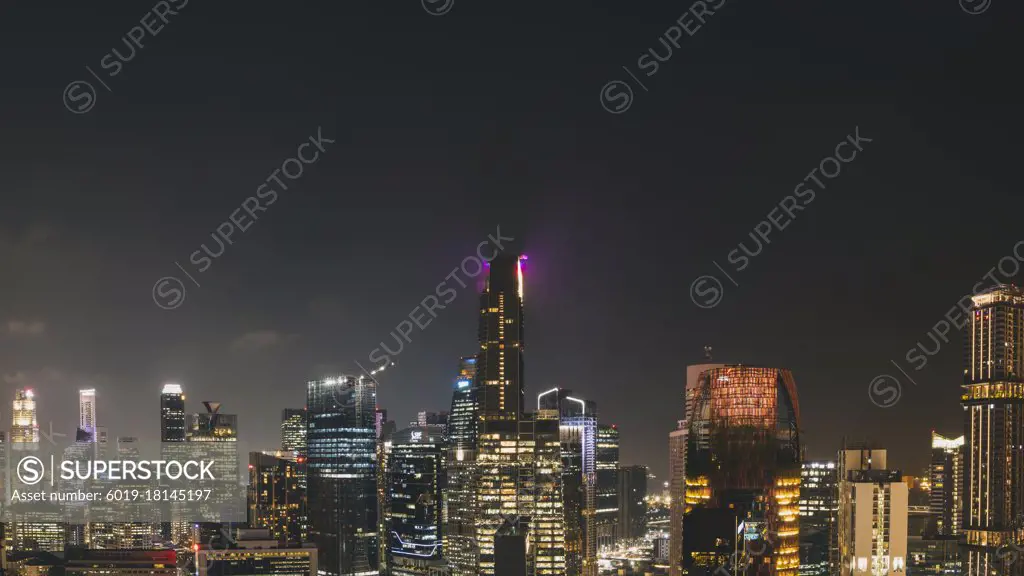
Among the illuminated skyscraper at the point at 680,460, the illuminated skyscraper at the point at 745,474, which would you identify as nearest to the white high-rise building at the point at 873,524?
the illuminated skyscraper at the point at 680,460

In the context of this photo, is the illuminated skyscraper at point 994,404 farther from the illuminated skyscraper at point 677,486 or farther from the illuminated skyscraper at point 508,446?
the illuminated skyscraper at point 508,446

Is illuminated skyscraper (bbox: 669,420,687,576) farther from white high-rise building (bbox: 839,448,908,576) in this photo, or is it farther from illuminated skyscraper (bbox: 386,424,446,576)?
illuminated skyscraper (bbox: 386,424,446,576)

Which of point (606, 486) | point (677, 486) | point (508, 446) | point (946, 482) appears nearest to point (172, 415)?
point (508, 446)

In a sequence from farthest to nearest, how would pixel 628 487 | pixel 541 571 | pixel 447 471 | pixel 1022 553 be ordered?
pixel 628 487 < pixel 447 471 < pixel 541 571 < pixel 1022 553

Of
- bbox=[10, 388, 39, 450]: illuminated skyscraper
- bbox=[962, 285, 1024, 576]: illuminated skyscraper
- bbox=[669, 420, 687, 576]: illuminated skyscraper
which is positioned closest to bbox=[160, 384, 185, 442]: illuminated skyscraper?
bbox=[10, 388, 39, 450]: illuminated skyscraper

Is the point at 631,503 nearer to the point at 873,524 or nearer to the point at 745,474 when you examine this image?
the point at 873,524

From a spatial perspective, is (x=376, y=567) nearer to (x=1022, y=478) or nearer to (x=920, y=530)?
(x=920, y=530)

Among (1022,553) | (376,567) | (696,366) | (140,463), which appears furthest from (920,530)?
(140,463)
